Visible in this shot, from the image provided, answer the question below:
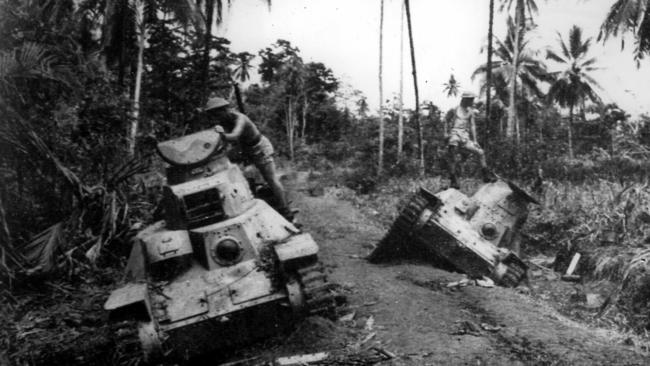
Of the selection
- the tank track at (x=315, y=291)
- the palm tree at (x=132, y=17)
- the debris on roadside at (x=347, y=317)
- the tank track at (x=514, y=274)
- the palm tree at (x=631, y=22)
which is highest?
the palm tree at (x=132, y=17)

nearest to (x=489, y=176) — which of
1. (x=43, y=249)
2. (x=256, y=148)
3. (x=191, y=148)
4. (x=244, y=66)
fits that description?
(x=256, y=148)

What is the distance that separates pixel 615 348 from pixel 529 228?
6755 mm

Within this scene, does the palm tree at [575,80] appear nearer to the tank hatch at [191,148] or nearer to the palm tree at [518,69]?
the palm tree at [518,69]

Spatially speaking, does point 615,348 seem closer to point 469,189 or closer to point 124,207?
point 124,207

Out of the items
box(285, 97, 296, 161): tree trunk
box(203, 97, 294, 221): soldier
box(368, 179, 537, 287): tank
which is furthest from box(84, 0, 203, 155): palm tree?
box(285, 97, 296, 161): tree trunk

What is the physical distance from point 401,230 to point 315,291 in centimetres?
401

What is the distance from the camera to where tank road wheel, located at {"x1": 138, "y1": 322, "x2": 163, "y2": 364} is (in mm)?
5332

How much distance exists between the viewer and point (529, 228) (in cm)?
1205

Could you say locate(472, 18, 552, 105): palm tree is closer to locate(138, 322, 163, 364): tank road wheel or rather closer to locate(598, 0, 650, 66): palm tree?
locate(598, 0, 650, 66): palm tree

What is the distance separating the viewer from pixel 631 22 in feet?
50.9

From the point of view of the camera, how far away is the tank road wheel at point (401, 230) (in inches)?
361

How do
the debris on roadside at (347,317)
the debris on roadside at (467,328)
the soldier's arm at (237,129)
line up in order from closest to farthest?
the debris on roadside at (467,328)
the debris on roadside at (347,317)
the soldier's arm at (237,129)

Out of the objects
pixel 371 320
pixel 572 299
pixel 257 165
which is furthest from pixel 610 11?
pixel 371 320

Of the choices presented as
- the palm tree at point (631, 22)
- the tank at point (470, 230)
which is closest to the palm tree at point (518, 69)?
the palm tree at point (631, 22)
